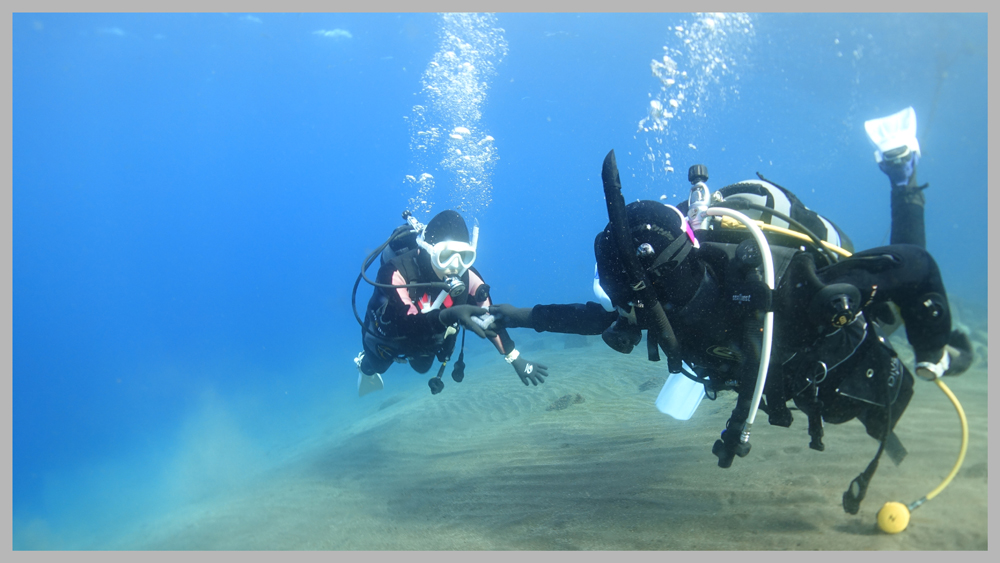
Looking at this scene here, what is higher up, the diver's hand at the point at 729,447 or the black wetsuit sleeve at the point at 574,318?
the black wetsuit sleeve at the point at 574,318

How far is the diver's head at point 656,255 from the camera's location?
2.10m

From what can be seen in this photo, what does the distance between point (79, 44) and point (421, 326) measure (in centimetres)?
4305

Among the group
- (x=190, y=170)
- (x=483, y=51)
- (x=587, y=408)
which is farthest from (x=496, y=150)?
(x=587, y=408)

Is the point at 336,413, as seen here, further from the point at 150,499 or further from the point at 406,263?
the point at 406,263

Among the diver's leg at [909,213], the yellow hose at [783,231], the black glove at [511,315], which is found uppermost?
the black glove at [511,315]

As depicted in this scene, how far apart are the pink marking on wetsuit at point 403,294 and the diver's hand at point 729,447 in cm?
322

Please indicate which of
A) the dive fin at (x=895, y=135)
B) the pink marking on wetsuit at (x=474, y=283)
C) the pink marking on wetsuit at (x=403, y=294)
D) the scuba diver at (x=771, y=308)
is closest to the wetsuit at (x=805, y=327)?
the scuba diver at (x=771, y=308)

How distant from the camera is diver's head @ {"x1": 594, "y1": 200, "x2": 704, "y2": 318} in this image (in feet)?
6.89

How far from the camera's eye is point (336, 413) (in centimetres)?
1722

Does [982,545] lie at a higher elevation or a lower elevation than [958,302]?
higher

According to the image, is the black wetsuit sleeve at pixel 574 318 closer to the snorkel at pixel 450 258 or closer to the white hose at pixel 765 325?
the white hose at pixel 765 325

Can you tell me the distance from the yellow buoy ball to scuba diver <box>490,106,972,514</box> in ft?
0.91

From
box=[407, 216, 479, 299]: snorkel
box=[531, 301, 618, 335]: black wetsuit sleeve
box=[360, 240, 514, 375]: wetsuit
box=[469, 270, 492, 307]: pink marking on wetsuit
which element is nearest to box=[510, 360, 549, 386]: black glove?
box=[360, 240, 514, 375]: wetsuit

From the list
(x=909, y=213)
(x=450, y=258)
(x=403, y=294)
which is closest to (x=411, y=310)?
(x=403, y=294)
